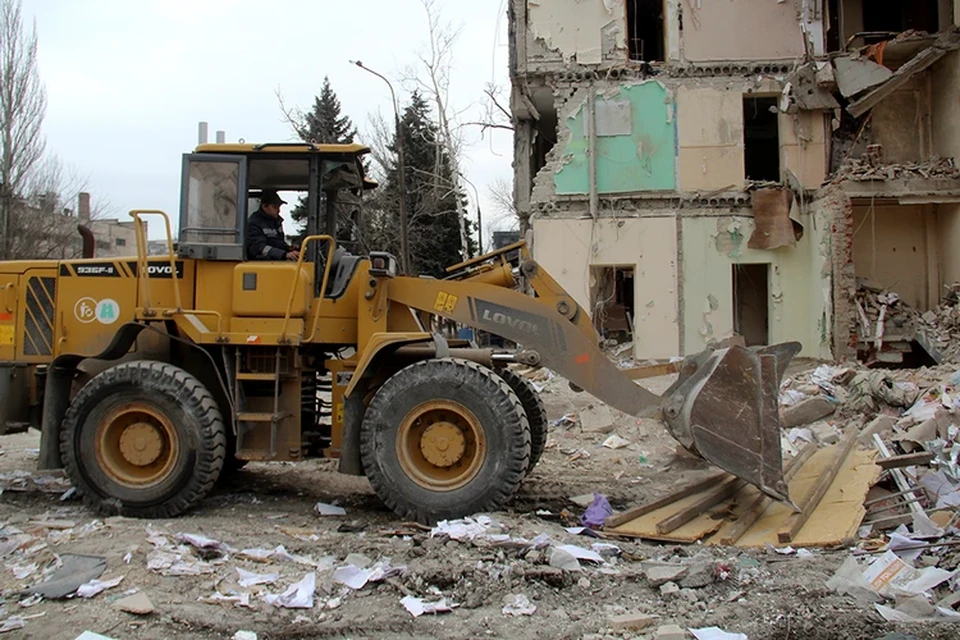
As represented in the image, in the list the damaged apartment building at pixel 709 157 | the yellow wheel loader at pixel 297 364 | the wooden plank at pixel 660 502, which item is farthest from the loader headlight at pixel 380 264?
the damaged apartment building at pixel 709 157

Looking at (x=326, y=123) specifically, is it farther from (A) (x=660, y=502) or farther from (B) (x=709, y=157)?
(A) (x=660, y=502)

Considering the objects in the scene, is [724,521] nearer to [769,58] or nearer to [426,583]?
[426,583]

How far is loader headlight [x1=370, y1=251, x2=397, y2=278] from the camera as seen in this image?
656 centimetres

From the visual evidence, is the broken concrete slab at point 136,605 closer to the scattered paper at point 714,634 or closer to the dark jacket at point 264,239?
the scattered paper at point 714,634

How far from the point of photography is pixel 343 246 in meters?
7.05

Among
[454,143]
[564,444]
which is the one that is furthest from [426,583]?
[454,143]

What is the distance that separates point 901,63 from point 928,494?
46.2 feet

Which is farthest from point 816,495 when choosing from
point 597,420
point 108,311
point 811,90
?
point 811,90

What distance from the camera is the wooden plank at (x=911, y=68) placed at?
1616 centimetres

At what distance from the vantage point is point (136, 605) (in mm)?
4246

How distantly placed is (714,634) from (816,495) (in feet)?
8.65

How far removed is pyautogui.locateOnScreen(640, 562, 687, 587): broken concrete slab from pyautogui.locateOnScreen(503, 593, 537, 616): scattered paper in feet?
2.51

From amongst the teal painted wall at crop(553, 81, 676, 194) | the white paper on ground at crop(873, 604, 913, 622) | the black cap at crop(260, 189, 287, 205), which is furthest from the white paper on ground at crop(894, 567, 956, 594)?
the teal painted wall at crop(553, 81, 676, 194)

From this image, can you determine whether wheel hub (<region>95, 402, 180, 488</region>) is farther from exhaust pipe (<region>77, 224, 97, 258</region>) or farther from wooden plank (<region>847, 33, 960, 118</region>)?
wooden plank (<region>847, 33, 960, 118</region>)
